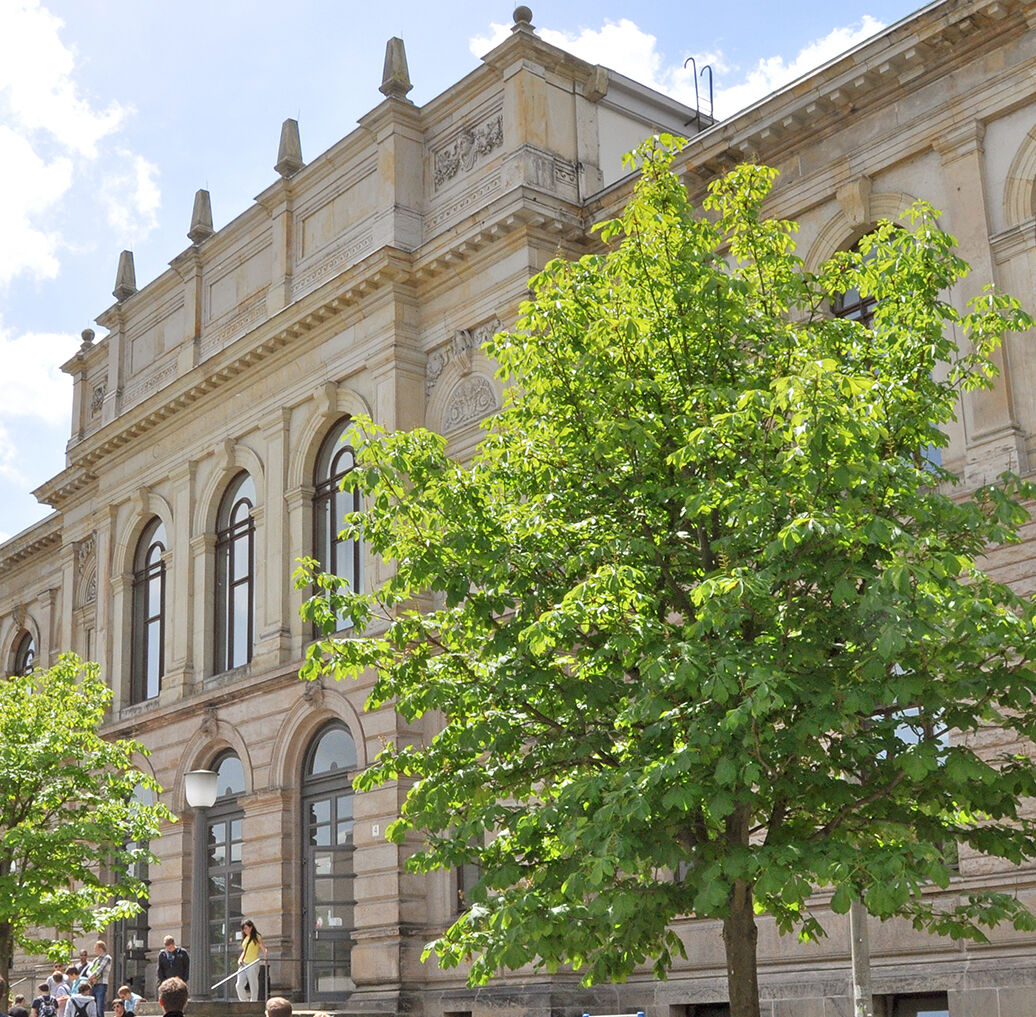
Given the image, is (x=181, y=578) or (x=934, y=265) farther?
(x=181, y=578)

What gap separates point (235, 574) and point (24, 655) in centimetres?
1826

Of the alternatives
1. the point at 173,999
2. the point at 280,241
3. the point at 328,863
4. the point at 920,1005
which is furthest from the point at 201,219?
the point at 173,999

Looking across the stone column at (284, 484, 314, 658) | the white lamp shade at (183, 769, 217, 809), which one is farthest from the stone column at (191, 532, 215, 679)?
the white lamp shade at (183, 769, 217, 809)

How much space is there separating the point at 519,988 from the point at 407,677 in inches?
513

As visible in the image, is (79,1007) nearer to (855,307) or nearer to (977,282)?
(855,307)

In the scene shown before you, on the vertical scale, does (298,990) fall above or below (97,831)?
below

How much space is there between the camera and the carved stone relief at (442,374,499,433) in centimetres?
3023

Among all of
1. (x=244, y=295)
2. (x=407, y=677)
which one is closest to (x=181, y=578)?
(x=244, y=295)

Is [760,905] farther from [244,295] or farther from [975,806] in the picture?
[244,295]

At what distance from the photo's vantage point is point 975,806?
13719mm

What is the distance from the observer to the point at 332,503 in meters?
34.1

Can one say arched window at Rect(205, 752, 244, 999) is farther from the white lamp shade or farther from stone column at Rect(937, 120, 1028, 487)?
stone column at Rect(937, 120, 1028, 487)

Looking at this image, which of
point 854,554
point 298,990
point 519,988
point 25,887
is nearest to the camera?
point 854,554

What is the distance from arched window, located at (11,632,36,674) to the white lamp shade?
29901mm
